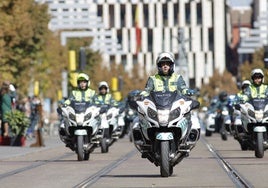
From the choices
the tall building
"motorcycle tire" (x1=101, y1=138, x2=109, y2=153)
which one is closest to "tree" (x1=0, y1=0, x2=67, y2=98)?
"motorcycle tire" (x1=101, y1=138, x2=109, y2=153)

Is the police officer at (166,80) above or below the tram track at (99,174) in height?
above

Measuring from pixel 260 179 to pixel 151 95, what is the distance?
89.2 inches

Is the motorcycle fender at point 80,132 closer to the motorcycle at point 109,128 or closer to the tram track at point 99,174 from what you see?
the tram track at point 99,174

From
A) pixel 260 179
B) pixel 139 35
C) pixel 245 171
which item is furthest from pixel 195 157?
pixel 139 35

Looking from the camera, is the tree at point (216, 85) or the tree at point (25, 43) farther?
the tree at point (216, 85)

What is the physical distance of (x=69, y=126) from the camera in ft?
83.8

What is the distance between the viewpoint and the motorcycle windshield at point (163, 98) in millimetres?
18906

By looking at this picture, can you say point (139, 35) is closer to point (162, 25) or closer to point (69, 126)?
point (162, 25)

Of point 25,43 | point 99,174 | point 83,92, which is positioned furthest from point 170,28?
point 99,174

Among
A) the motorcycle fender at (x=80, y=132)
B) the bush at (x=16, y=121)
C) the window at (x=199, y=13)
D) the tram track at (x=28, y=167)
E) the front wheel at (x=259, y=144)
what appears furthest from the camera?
the window at (x=199, y=13)

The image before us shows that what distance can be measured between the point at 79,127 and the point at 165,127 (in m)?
6.85

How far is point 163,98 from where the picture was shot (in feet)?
62.3

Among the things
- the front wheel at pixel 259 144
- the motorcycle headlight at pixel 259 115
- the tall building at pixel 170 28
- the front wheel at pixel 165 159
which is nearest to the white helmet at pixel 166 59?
the front wheel at pixel 165 159

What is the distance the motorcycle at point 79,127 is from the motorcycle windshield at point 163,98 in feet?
20.7
